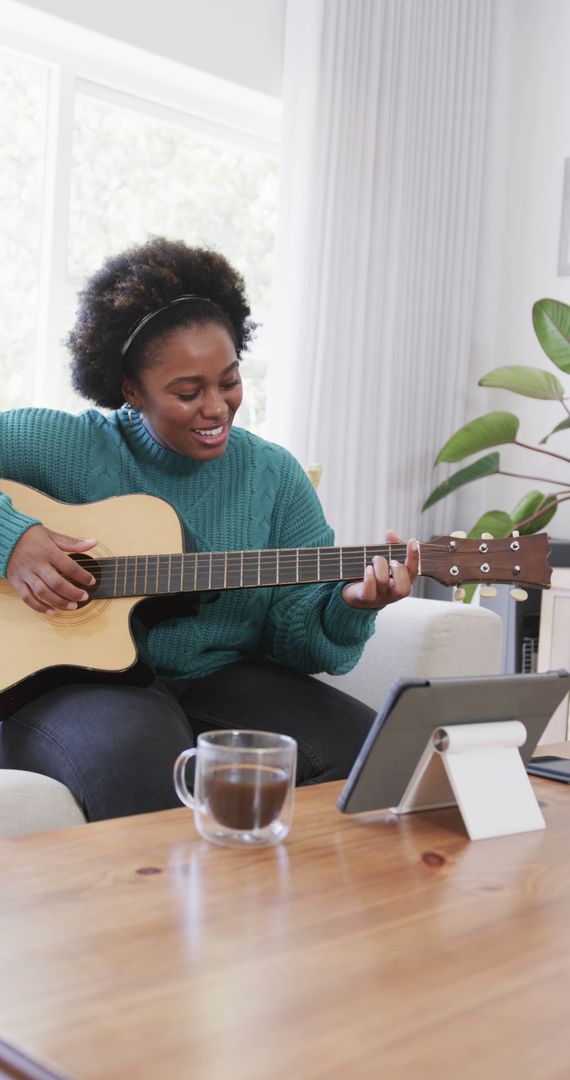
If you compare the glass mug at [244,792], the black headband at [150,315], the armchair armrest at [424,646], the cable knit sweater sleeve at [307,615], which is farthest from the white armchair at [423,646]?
the glass mug at [244,792]

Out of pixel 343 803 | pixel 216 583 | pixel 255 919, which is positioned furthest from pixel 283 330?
pixel 255 919

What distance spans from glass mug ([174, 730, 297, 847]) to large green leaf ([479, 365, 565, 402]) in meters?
2.32

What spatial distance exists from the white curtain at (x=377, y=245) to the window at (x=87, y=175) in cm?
25

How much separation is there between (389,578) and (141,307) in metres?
0.61

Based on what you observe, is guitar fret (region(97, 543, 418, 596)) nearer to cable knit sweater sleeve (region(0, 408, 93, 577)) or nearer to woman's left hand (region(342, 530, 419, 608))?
woman's left hand (region(342, 530, 419, 608))

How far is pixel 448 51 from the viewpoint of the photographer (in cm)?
355

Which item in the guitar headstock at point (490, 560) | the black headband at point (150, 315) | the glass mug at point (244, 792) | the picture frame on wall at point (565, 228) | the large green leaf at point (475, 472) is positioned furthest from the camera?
the picture frame on wall at point (565, 228)

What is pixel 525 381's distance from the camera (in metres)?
A: 3.11

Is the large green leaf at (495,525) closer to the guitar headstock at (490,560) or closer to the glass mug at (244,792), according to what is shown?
the guitar headstock at (490,560)

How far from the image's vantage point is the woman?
153 centimetres

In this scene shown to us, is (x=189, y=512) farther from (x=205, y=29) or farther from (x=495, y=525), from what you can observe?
(x=205, y=29)

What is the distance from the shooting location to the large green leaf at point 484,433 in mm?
3135

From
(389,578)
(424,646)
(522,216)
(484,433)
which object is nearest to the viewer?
(389,578)

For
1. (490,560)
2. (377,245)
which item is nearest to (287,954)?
(490,560)
